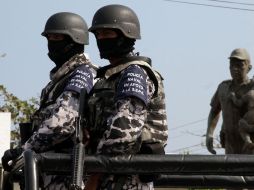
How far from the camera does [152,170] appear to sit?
16.4ft

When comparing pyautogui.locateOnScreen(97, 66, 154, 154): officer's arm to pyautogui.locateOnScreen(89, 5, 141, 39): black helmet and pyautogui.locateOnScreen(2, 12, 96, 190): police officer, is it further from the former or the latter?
pyautogui.locateOnScreen(2, 12, 96, 190): police officer

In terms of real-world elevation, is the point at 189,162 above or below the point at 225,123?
below

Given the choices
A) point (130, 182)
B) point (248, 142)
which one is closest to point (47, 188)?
point (130, 182)

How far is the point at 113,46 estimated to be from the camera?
6.00 m

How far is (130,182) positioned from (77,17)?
6.01 ft

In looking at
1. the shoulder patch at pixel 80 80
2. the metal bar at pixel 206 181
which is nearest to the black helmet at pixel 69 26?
the shoulder patch at pixel 80 80

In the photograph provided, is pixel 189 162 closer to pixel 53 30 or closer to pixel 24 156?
pixel 24 156

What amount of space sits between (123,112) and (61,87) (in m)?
1.22

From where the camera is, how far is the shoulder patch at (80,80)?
647 cm

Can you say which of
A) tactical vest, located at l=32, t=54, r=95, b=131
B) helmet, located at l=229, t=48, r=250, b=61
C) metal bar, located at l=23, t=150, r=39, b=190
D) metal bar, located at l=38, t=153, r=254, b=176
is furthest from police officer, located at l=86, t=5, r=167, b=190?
helmet, located at l=229, t=48, r=250, b=61

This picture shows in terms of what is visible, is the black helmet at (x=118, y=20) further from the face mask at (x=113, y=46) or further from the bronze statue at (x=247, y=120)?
the bronze statue at (x=247, y=120)

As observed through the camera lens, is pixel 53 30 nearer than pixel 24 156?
No

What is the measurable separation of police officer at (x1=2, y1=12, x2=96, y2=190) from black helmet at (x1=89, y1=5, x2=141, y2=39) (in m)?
0.54

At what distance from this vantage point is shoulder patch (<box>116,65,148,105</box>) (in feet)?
18.3
